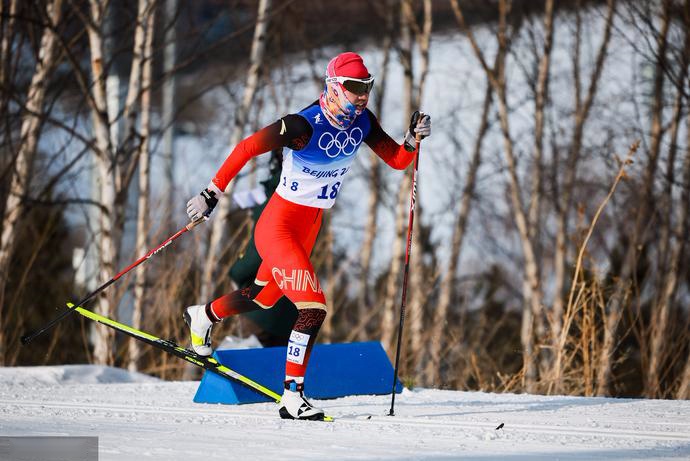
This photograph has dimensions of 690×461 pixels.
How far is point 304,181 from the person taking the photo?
210 inches

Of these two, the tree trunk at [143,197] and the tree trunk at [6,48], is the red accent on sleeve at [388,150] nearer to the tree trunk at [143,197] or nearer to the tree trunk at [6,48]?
the tree trunk at [143,197]

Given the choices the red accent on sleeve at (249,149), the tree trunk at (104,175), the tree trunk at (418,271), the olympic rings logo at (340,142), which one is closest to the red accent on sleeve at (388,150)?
the olympic rings logo at (340,142)

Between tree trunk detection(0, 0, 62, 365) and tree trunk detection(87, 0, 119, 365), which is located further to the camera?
tree trunk detection(0, 0, 62, 365)

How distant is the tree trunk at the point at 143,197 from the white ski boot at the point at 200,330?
9.61 feet

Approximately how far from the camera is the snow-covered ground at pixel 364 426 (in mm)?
3992

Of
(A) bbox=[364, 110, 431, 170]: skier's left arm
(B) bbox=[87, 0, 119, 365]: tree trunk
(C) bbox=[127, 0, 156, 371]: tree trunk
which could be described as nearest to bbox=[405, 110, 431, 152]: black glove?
(A) bbox=[364, 110, 431, 170]: skier's left arm

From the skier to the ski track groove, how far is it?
27 cm

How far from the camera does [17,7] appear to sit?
32.4 ft

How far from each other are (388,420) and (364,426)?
26 centimetres

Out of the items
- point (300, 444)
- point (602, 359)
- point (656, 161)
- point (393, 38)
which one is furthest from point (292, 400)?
point (393, 38)

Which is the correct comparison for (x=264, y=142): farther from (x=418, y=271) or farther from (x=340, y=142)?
(x=418, y=271)

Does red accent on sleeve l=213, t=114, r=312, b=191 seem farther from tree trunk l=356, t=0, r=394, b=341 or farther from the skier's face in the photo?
tree trunk l=356, t=0, r=394, b=341

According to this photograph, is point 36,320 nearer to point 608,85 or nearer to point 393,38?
point 393,38

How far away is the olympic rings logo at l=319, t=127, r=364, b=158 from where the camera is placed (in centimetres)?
525
